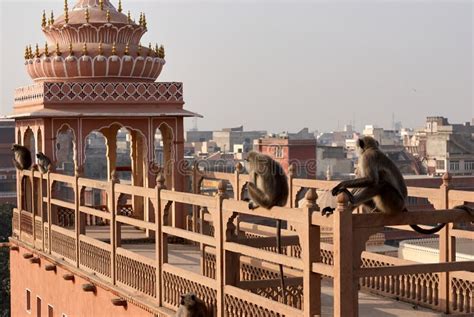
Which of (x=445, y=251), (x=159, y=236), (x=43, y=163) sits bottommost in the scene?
(x=445, y=251)

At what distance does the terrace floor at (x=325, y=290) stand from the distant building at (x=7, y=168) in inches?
1870

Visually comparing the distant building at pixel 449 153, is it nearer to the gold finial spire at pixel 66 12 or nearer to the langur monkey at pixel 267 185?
the gold finial spire at pixel 66 12

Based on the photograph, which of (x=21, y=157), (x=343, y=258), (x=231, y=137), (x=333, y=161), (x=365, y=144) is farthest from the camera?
(x=231, y=137)

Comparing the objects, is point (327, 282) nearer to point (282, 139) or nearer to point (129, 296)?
point (129, 296)

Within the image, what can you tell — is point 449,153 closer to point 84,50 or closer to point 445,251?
point 84,50

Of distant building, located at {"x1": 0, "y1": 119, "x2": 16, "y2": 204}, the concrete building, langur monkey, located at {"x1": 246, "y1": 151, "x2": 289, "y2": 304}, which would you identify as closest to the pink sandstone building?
langur monkey, located at {"x1": 246, "y1": 151, "x2": 289, "y2": 304}

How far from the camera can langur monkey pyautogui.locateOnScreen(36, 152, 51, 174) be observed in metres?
15.5

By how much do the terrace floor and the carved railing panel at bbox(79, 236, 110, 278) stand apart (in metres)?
1.29

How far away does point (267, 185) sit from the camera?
8523mm

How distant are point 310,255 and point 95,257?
6.39 m

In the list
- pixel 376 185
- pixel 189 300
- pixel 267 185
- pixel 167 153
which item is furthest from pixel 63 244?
pixel 376 185

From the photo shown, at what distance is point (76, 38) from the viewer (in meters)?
16.9

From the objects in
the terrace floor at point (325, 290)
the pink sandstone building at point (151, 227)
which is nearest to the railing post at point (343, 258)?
the pink sandstone building at point (151, 227)

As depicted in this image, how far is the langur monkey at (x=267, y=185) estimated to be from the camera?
8.38 meters
